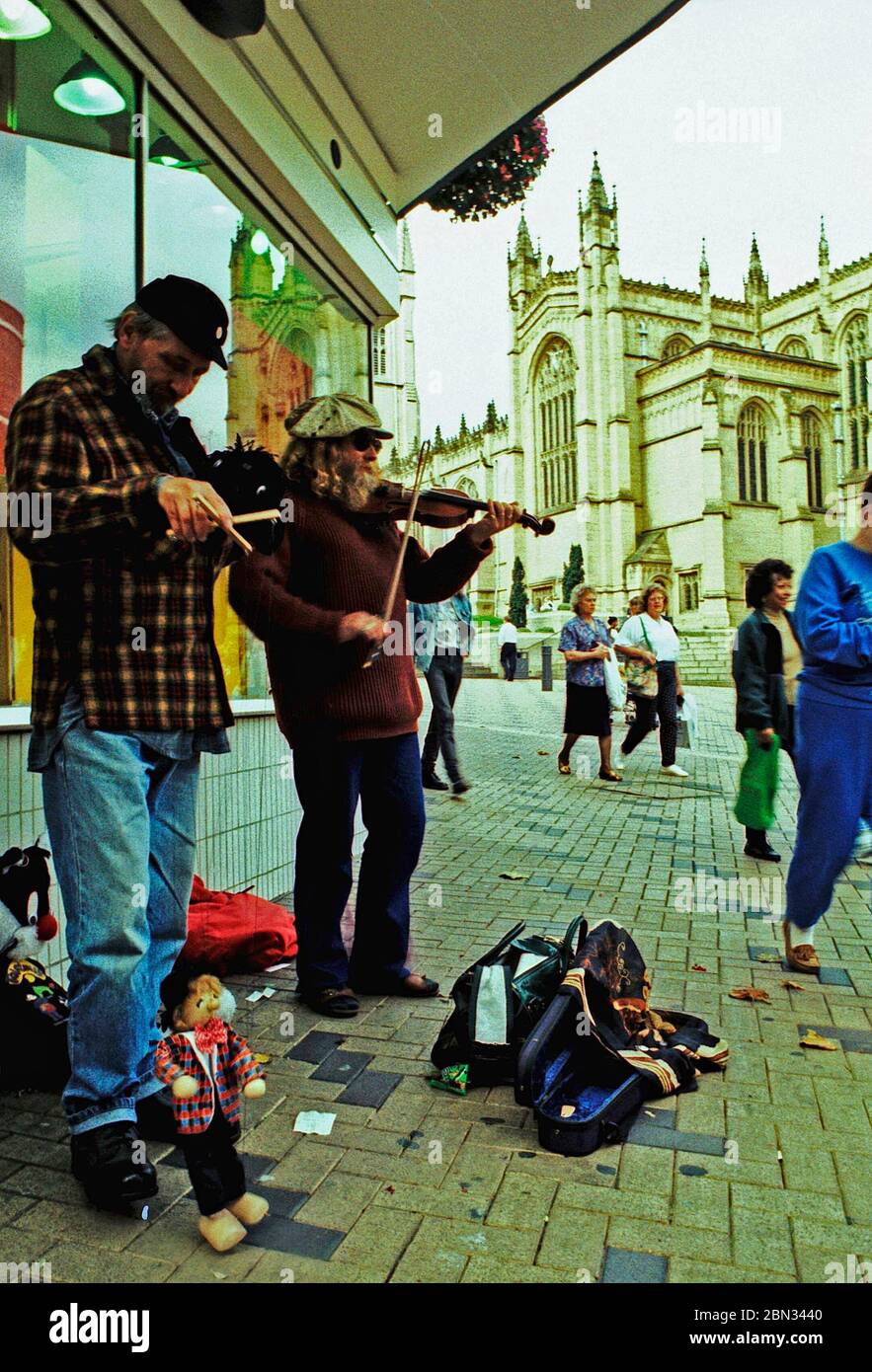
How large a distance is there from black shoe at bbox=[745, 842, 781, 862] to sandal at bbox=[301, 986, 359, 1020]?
3796 mm

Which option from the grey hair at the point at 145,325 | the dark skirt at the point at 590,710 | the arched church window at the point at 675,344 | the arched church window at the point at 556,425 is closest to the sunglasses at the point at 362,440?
the grey hair at the point at 145,325

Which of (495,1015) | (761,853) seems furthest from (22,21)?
(761,853)

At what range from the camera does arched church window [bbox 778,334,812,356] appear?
61.5 metres

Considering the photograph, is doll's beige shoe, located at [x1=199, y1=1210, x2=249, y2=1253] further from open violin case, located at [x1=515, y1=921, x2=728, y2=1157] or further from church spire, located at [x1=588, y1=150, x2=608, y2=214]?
church spire, located at [x1=588, y1=150, x2=608, y2=214]

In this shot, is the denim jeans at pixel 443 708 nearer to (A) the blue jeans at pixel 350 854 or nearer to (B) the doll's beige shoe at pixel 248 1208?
(A) the blue jeans at pixel 350 854

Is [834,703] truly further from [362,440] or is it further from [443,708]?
[443,708]

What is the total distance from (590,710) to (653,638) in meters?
1.11

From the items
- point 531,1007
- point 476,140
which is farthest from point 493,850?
point 476,140

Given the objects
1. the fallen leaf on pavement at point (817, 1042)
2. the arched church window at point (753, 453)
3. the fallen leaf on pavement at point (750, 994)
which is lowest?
the fallen leaf on pavement at point (817, 1042)

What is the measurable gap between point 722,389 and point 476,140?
4798 centimetres

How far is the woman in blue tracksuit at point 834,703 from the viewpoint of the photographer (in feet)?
12.2

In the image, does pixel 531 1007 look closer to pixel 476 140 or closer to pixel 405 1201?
pixel 405 1201

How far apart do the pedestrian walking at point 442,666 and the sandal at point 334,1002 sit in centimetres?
544

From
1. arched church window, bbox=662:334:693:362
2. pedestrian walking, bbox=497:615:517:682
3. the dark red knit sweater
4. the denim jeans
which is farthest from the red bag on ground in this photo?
arched church window, bbox=662:334:693:362
